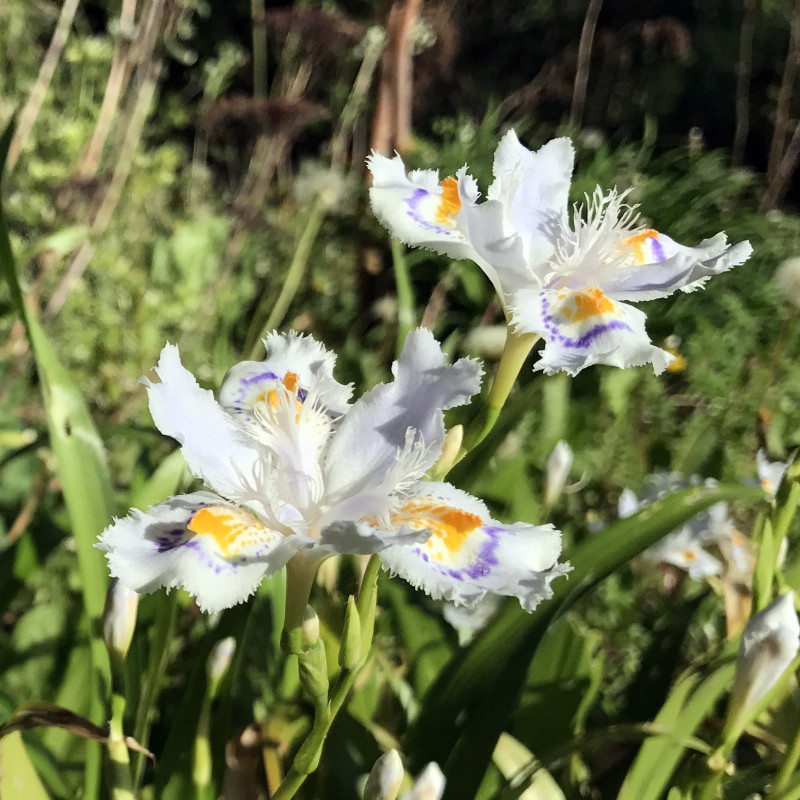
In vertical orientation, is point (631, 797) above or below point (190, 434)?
below

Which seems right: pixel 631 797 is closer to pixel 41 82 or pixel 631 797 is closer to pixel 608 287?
pixel 608 287

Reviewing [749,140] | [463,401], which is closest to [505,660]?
[463,401]

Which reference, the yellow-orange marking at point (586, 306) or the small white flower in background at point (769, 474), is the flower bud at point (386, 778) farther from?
the small white flower in background at point (769, 474)

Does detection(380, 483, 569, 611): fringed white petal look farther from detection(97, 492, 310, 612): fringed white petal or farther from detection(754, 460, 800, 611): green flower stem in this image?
detection(754, 460, 800, 611): green flower stem

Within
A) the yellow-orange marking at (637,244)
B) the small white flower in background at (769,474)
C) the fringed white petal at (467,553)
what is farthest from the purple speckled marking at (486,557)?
the small white flower in background at (769,474)

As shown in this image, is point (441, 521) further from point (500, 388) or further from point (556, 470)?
point (556, 470)

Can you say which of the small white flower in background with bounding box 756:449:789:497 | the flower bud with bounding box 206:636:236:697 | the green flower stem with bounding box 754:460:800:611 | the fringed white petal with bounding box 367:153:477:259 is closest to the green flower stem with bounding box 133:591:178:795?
Answer: the flower bud with bounding box 206:636:236:697
